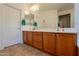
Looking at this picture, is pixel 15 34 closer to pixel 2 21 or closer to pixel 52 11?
pixel 2 21

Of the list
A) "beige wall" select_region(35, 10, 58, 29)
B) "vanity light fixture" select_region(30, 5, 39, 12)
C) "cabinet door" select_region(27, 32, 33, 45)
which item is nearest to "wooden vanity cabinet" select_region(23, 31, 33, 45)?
"cabinet door" select_region(27, 32, 33, 45)

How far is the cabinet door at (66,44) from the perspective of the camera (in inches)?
103

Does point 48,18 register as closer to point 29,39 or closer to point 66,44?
point 66,44

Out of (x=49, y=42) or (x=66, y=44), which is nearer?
(x=66, y=44)

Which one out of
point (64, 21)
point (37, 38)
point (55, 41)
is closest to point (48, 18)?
point (64, 21)

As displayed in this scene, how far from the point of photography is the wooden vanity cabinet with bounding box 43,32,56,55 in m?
3.03

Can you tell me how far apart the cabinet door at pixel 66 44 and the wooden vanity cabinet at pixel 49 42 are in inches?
5.6

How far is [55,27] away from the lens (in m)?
2.62

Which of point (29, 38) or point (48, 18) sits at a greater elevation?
point (48, 18)

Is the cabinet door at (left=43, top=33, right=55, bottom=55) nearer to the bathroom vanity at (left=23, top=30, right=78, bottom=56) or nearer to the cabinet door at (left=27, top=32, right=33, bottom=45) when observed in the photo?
the bathroom vanity at (left=23, top=30, right=78, bottom=56)

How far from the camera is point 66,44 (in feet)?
8.98

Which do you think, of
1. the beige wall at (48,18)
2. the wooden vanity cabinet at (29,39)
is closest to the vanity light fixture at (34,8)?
the beige wall at (48,18)

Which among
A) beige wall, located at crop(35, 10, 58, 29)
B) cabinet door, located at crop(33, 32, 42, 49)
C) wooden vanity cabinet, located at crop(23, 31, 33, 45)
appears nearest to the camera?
beige wall, located at crop(35, 10, 58, 29)

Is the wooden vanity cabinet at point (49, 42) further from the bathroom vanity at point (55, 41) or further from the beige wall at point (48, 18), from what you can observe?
the beige wall at point (48, 18)
